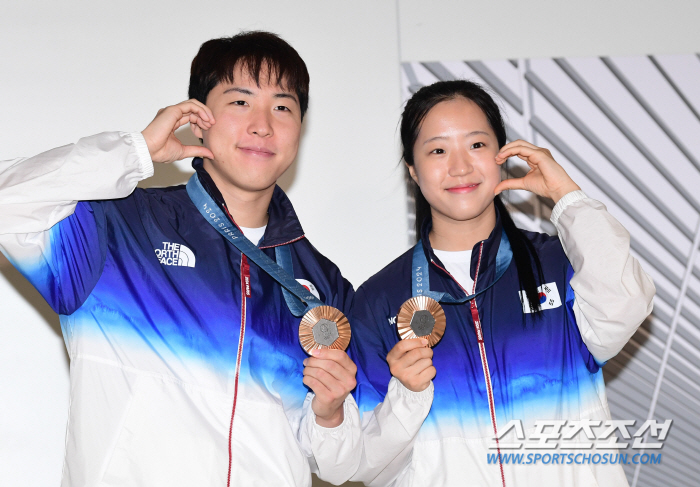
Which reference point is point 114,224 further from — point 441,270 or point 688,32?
point 688,32

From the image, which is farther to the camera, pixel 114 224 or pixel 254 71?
pixel 254 71

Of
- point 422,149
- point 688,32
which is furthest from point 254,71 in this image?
point 688,32

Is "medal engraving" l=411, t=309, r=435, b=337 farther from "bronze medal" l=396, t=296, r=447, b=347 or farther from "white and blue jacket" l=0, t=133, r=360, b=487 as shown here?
"white and blue jacket" l=0, t=133, r=360, b=487

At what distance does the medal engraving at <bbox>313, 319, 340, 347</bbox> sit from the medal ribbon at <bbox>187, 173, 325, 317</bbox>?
88 mm

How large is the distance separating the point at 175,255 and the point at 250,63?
30.0 inches

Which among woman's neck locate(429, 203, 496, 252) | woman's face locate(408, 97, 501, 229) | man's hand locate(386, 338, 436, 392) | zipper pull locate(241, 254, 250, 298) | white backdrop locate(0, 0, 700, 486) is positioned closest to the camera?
man's hand locate(386, 338, 436, 392)

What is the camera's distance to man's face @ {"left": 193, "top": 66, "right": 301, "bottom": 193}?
2484 mm

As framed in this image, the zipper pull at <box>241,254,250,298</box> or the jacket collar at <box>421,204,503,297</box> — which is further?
the jacket collar at <box>421,204,503,297</box>

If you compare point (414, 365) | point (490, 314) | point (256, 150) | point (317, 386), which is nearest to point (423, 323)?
point (414, 365)

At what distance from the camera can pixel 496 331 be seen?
2463 millimetres

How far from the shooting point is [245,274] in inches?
97.0

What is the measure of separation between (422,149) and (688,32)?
1.98 metres

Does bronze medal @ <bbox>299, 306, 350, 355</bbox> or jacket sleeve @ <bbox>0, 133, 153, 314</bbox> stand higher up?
jacket sleeve @ <bbox>0, 133, 153, 314</bbox>

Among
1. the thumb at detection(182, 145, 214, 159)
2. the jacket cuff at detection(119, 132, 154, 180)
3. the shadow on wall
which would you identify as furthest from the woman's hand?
the shadow on wall
